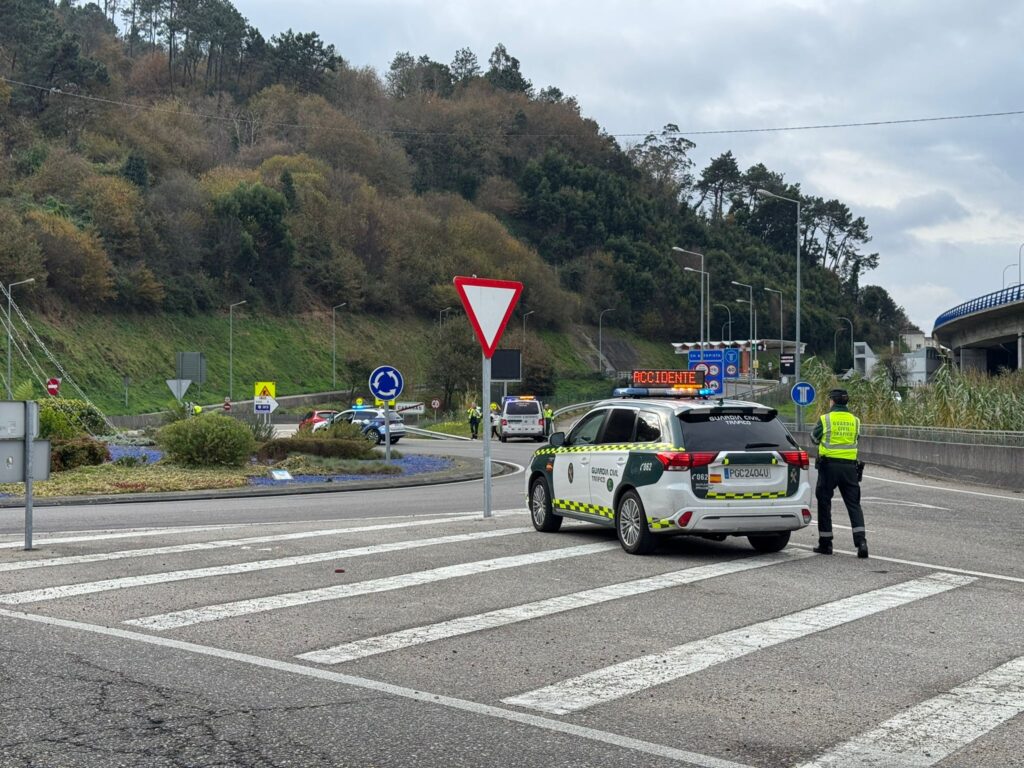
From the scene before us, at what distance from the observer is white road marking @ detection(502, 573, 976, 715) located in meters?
6.88

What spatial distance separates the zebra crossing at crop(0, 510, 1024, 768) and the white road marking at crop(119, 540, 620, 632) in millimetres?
31

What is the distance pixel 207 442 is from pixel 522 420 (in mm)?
28109

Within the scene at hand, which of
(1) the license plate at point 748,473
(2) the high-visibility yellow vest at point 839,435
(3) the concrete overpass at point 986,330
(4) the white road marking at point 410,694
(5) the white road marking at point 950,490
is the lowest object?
(5) the white road marking at point 950,490

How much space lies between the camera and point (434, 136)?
145625 millimetres

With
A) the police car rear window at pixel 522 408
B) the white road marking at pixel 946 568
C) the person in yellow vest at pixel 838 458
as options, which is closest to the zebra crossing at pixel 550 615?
the white road marking at pixel 946 568

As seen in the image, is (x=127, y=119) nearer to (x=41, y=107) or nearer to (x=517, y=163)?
(x=41, y=107)

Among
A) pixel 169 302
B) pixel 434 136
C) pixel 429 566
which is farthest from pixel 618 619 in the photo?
pixel 434 136

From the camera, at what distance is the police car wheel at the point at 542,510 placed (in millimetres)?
14569

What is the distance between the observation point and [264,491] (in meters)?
22.9

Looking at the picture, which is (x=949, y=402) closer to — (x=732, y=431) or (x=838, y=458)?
(x=838, y=458)

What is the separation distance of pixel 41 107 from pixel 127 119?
7.77m

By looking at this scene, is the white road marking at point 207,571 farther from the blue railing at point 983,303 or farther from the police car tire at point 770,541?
the blue railing at point 983,303

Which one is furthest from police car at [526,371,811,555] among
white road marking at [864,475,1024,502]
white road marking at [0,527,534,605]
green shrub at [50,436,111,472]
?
green shrub at [50,436,111,472]

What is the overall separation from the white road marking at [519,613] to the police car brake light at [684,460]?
3.13 feet
